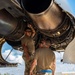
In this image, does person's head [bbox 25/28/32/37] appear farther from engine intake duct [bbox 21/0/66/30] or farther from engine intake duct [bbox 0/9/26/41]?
engine intake duct [bbox 21/0/66/30]

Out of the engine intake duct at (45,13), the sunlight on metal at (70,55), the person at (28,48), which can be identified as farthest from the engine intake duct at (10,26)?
the sunlight on metal at (70,55)

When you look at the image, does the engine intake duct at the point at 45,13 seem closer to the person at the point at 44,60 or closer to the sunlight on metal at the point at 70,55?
the sunlight on metal at the point at 70,55

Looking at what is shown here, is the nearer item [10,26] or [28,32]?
[10,26]

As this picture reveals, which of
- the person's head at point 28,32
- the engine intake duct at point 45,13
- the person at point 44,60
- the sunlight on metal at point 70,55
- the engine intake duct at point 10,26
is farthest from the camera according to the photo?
the person at point 44,60

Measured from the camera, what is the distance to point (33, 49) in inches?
299

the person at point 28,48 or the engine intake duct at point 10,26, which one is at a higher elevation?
the engine intake duct at point 10,26

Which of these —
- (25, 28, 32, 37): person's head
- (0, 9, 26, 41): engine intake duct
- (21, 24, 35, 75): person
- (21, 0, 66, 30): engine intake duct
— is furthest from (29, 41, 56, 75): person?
(21, 0, 66, 30): engine intake duct

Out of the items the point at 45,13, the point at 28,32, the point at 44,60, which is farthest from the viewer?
the point at 44,60

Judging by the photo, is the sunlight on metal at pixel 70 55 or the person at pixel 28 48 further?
the person at pixel 28 48

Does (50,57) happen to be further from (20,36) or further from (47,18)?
(47,18)

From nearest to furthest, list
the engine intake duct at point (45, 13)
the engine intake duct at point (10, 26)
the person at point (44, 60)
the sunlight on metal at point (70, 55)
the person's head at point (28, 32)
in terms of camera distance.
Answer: the engine intake duct at point (45, 13), the sunlight on metal at point (70, 55), the engine intake duct at point (10, 26), the person's head at point (28, 32), the person at point (44, 60)

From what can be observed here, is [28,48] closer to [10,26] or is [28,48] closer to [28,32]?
[28,32]

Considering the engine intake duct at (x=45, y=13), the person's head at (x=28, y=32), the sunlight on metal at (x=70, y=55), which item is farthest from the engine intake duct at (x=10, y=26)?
the sunlight on metal at (x=70, y=55)

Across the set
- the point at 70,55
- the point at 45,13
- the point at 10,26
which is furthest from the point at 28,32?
the point at 45,13
